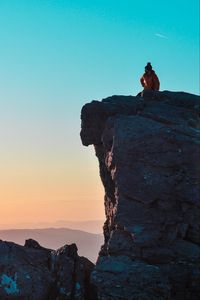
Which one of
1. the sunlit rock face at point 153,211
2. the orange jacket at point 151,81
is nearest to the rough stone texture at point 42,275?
the sunlit rock face at point 153,211

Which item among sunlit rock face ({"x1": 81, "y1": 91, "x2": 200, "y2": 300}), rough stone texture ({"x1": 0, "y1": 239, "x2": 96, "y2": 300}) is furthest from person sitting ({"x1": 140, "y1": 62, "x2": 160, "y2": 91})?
rough stone texture ({"x1": 0, "y1": 239, "x2": 96, "y2": 300})

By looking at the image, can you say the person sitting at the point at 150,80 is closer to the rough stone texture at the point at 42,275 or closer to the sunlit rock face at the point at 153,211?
the sunlit rock face at the point at 153,211

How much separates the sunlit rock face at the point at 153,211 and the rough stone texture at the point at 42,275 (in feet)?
7.53

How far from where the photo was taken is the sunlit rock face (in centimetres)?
2989

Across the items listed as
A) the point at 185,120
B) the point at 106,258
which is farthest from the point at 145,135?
the point at 106,258

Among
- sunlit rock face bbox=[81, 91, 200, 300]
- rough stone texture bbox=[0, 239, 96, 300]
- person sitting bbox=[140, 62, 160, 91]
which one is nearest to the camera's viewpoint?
sunlit rock face bbox=[81, 91, 200, 300]

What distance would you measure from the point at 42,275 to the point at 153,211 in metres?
7.87

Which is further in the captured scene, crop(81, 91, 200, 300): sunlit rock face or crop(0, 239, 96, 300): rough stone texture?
crop(0, 239, 96, 300): rough stone texture

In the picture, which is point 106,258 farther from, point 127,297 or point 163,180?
point 163,180

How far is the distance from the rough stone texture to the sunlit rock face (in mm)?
2294

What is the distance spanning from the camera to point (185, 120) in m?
34.9

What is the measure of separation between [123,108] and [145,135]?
3.99 meters

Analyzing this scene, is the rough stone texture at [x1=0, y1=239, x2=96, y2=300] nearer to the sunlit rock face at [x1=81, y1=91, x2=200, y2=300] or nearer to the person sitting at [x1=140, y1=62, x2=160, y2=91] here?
the sunlit rock face at [x1=81, y1=91, x2=200, y2=300]

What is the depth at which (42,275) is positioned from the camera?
32.6m
